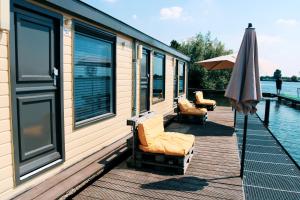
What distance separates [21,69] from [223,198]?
9.85ft

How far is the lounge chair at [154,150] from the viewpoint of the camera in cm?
429

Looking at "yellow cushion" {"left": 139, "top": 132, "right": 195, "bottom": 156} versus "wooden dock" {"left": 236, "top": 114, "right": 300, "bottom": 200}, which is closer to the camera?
"wooden dock" {"left": 236, "top": 114, "right": 300, "bottom": 200}

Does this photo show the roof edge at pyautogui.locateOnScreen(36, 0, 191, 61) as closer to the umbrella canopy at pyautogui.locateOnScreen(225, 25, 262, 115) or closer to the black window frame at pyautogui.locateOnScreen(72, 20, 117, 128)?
the black window frame at pyautogui.locateOnScreen(72, 20, 117, 128)

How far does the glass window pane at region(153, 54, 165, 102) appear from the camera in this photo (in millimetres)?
8698

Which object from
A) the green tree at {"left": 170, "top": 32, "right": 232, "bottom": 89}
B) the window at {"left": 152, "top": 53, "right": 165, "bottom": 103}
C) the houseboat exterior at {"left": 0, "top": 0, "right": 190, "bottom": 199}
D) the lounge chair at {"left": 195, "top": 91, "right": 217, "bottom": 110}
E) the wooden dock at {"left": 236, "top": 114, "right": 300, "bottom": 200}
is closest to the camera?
the houseboat exterior at {"left": 0, "top": 0, "right": 190, "bottom": 199}

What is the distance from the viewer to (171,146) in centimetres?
444

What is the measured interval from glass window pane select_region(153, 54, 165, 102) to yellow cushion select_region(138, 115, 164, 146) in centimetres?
356

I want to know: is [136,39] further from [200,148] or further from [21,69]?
[21,69]

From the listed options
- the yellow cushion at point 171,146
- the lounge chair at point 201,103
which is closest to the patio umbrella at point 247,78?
the yellow cushion at point 171,146

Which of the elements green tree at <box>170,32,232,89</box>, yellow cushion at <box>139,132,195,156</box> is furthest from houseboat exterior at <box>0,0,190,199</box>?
green tree at <box>170,32,232,89</box>

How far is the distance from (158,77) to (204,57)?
22169 mm

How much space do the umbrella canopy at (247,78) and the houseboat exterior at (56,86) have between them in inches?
96.2

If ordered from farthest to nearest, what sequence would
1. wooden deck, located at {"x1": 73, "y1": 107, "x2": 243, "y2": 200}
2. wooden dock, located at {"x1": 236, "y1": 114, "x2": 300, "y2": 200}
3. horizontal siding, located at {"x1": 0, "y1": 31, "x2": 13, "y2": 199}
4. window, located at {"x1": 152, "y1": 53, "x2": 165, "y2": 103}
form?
window, located at {"x1": 152, "y1": 53, "x2": 165, "y2": 103}, wooden dock, located at {"x1": 236, "y1": 114, "x2": 300, "y2": 200}, wooden deck, located at {"x1": 73, "y1": 107, "x2": 243, "y2": 200}, horizontal siding, located at {"x1": 0, "y1": 31, "x2": 13, "y2": 199}

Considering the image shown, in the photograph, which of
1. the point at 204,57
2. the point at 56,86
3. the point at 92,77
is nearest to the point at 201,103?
the point at 92,77
